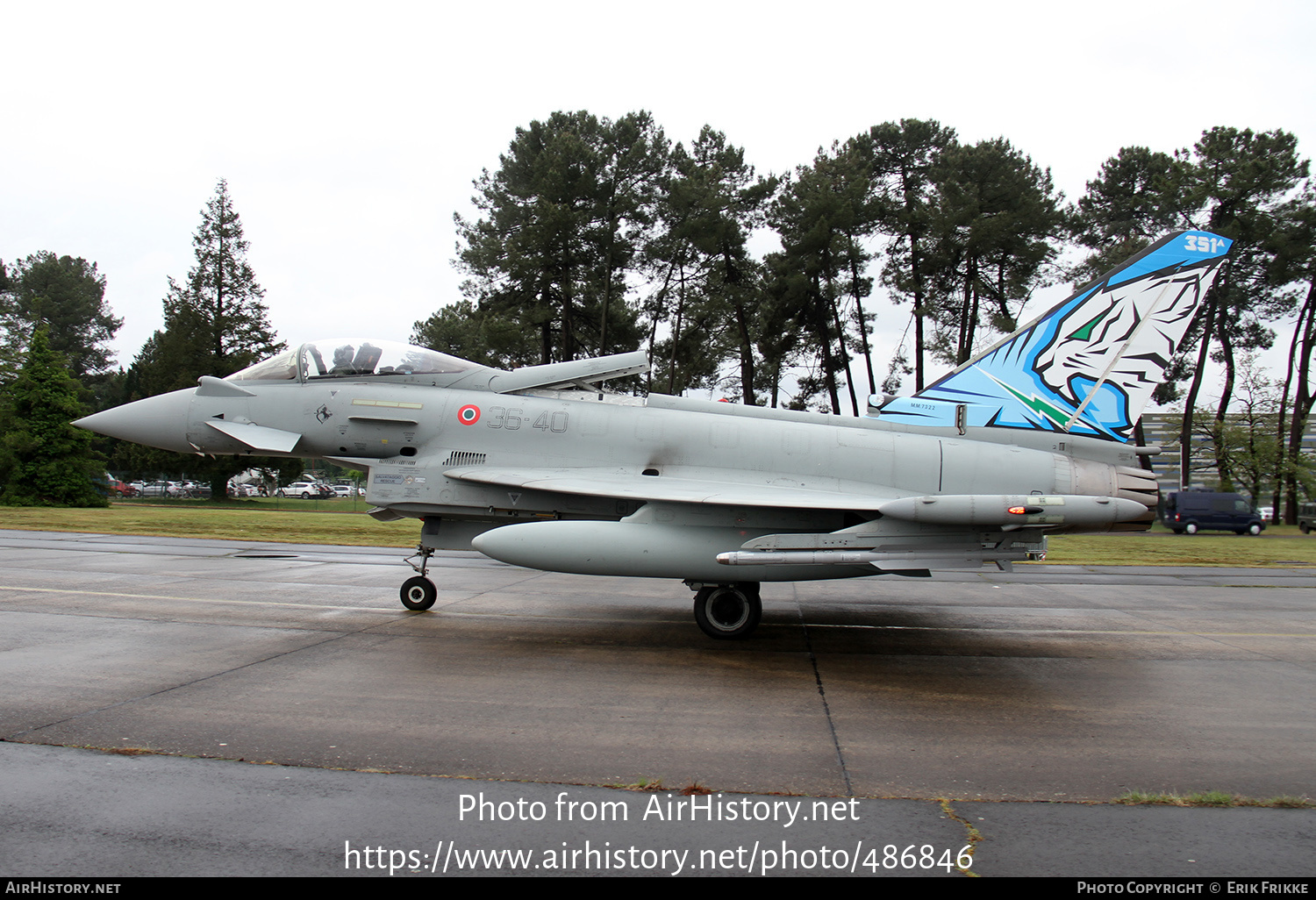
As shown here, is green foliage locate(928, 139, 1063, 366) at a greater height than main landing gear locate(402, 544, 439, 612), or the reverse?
green foliage locate(928, 139, 1063, 366)

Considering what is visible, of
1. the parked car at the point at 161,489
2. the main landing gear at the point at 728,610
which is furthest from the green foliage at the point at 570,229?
the parked car at the point at 161,489

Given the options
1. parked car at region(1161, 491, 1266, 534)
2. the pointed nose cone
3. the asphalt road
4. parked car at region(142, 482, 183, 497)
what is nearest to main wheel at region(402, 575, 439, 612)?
the asphalt road

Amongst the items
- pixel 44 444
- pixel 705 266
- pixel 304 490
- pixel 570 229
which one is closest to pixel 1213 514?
pixel 705 266

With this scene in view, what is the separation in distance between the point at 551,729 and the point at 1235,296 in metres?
49.1

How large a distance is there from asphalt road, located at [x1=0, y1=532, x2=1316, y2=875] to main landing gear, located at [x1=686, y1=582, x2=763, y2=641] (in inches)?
8.3

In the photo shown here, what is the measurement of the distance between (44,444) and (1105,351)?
41.5 meters

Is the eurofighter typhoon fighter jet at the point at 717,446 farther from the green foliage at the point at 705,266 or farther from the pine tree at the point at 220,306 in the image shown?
the pine tree at the point at 220,306

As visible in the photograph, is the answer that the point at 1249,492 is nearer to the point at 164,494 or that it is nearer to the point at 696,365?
the point at 696,365

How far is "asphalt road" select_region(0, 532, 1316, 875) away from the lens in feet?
14.6

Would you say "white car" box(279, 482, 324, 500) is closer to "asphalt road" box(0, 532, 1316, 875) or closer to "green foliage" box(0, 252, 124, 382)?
"green foliage" box(0, 252, 124, 382)

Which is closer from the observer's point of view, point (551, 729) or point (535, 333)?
point (551, 729)

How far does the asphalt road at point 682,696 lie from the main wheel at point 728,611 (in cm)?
20

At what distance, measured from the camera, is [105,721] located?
520 centimetres
